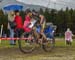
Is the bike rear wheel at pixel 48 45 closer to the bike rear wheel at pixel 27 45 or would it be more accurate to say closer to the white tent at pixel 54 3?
the bike rear wheel at pixel 27 45

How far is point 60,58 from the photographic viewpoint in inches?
468

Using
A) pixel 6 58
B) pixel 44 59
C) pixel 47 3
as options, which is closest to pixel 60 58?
pixel 44 59

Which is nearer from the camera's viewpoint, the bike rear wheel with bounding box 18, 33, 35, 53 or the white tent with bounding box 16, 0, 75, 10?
the bike rear wheel with bounding box 18, 33, 35, 53

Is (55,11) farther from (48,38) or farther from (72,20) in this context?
(48,38)

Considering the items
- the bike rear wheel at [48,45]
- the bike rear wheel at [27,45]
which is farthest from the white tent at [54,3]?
the bike rear wheel at [27,45]

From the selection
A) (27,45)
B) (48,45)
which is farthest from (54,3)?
(27,45)

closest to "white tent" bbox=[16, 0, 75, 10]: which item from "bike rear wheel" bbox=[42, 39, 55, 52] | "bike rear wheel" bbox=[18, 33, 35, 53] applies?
"bike rear wheel" bbox=[42, 39, 55, 52]

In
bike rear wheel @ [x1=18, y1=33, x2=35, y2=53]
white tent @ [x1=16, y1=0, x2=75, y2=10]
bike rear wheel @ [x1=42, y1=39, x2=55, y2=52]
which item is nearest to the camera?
bike rear wheel @ [x1=18, y1=33, x2=35, y2=53]

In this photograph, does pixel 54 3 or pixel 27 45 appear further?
pixel 54 3

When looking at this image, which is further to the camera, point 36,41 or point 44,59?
point 36,41

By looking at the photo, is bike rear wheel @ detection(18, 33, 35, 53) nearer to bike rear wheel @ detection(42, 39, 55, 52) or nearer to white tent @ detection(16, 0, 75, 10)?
bike rear wheel @ detection(42, 39, 55, 52)

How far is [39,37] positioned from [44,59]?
2319 millimetres

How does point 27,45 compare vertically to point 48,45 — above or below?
above

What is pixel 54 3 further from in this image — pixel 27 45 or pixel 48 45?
pixel 27 45
